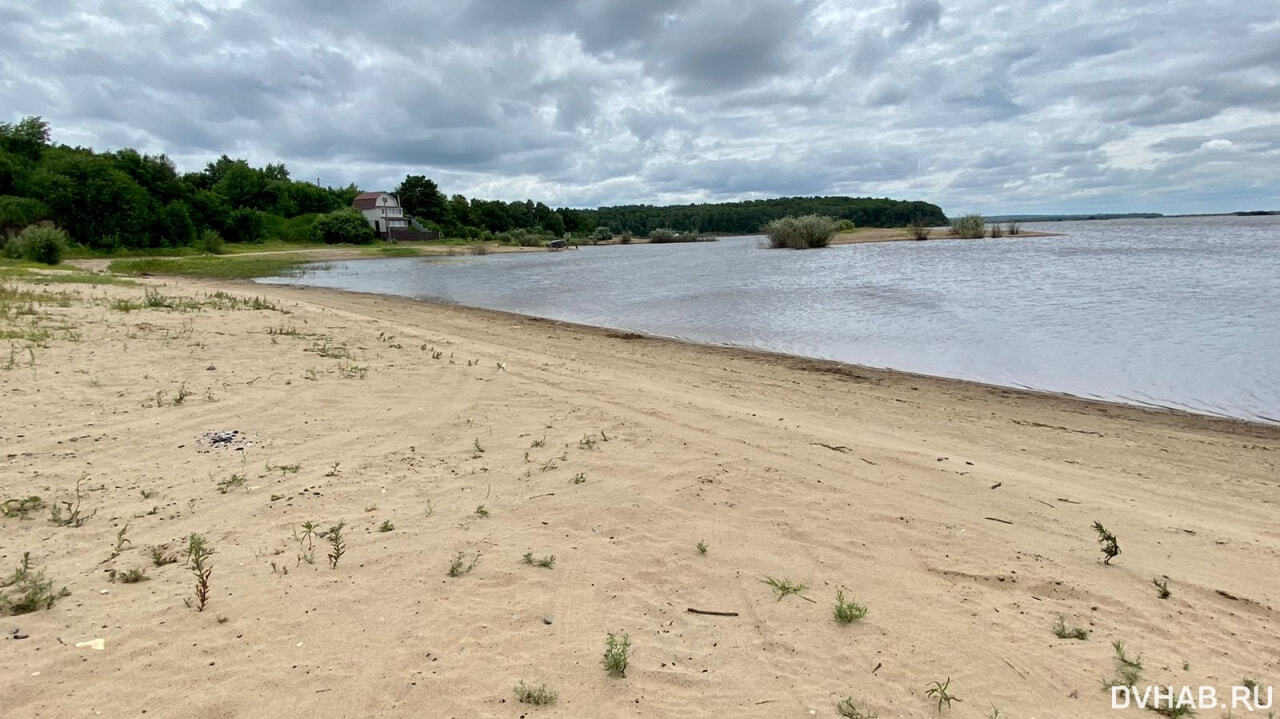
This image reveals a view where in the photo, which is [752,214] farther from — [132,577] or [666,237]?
[132,577]

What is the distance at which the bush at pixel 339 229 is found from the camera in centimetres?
8419

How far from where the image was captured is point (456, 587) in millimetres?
3729

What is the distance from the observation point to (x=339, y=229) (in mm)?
84125

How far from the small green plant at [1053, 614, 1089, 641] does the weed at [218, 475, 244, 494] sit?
A: 5523mm

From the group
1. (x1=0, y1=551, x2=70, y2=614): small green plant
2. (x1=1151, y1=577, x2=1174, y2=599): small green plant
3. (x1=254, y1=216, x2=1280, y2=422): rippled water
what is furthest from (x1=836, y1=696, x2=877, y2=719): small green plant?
(x1=254, y1=216, x2=1280, y2=422): rippled water

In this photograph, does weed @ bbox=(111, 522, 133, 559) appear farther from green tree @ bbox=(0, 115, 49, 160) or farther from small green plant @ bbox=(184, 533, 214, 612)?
green tree @ bbox=(0, 115, 49, 160)

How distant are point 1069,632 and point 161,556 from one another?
203 inches

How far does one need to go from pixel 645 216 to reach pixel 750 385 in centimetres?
17502

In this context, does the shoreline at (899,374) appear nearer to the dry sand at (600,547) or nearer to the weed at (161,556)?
the dry sand at (600,547)

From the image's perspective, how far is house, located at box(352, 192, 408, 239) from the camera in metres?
98.2

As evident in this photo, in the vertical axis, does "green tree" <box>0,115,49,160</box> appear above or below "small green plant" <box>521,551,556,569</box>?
above

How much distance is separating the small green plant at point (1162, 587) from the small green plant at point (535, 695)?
3.68m

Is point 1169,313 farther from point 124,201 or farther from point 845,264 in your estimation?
point 124,201

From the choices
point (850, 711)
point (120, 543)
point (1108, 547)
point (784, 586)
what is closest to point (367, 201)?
point (120, 543)
